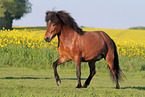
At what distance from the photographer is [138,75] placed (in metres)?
17.5

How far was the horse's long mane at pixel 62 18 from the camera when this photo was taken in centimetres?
876

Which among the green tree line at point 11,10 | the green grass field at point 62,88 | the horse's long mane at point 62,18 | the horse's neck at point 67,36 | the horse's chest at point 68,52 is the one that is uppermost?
the horse's long mane at point 62,18

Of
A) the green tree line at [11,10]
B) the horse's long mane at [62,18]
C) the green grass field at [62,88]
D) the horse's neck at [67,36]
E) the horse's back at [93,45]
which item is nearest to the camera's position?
the green grass field at [62,88]

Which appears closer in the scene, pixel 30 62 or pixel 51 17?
pixel 51 17

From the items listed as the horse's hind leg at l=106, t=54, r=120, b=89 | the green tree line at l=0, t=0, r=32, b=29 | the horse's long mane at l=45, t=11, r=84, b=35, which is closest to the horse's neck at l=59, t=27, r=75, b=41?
the horse's long mane at l=45, t=11, r=84, b=35

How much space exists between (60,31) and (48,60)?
9.45 meters

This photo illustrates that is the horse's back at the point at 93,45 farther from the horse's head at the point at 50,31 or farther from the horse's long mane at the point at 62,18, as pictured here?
the horse's head at the point at 50,31

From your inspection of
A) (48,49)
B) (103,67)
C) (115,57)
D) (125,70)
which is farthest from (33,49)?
(115,57)

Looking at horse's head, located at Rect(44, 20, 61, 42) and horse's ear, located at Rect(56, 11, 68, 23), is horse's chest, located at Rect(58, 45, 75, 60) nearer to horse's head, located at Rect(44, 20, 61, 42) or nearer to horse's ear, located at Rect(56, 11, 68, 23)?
horse's head, located at Rect(44, 20, 61, 42)

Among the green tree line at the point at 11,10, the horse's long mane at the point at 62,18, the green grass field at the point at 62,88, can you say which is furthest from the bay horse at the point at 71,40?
the green tree line at the point at 11,10

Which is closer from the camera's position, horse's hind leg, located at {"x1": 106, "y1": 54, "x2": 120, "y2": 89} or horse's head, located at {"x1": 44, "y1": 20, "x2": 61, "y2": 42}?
horse's head, located at {"x1": 44, "y1": 20, "x2": 61, "y2": 42}

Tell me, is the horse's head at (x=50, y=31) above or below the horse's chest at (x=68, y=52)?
above

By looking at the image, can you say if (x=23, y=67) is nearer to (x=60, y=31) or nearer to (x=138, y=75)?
(x=138, y=75)

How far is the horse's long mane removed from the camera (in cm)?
876
